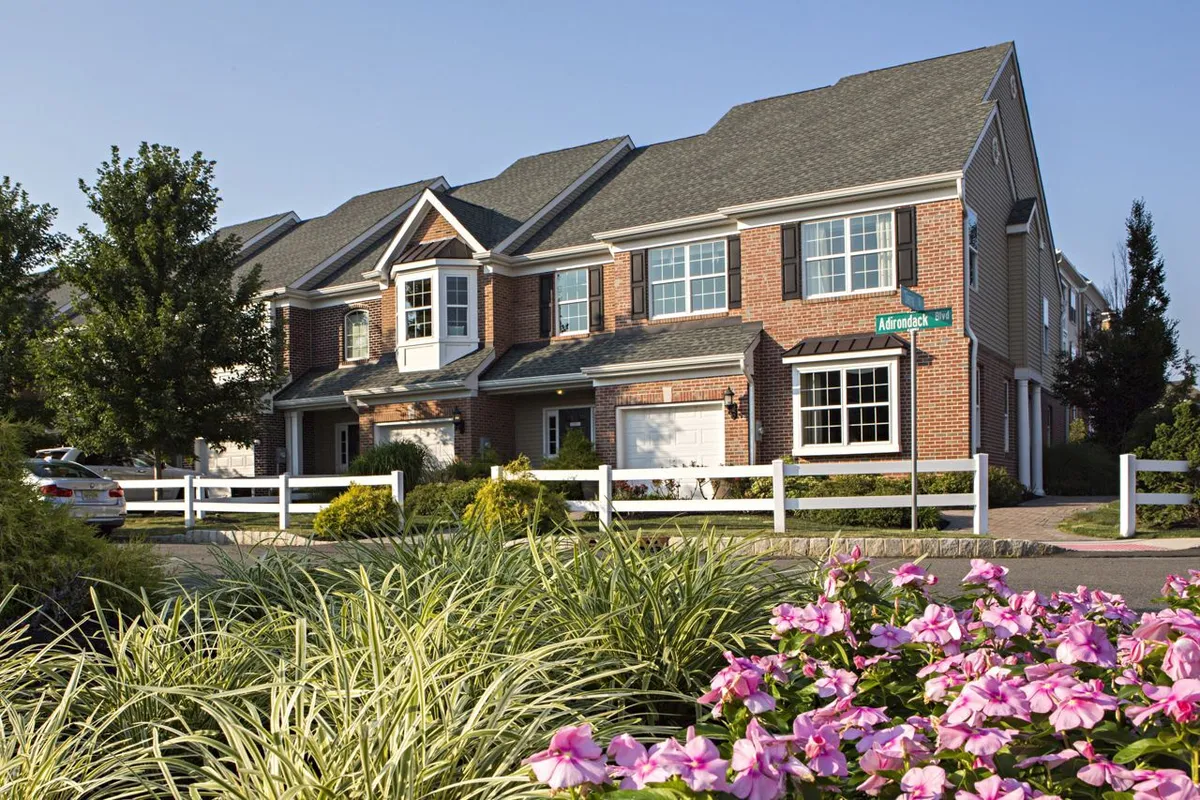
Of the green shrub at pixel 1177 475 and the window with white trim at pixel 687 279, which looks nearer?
the green shrub at pixel 1177 475

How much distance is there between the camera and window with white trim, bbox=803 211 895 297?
2022cm

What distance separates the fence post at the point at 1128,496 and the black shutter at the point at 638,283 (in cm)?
1245

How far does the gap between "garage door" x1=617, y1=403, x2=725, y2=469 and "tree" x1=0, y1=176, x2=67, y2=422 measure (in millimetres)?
16010

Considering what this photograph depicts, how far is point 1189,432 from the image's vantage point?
14.7m

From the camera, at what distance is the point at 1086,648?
8.95 feet

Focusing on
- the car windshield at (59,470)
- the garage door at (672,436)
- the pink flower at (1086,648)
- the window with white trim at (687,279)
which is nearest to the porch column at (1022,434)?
the garage door at (672,436)

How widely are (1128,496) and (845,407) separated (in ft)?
22.9

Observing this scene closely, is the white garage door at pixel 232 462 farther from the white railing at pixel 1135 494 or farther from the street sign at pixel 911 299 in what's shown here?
the white railing at pixel 1135 494

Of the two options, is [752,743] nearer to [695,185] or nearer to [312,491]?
[695,185]

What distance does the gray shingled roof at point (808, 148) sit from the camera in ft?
68.4

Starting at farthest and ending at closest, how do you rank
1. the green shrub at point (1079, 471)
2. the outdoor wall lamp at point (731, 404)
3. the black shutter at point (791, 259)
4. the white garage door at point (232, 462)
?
the white garage door at point (232, 462) < the green shrub at point (1079, 471) < the outdoor wall lamp at point (731, 404) < the black shutter at point (791, 259)

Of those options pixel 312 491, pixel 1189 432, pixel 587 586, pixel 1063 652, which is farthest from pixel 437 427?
pixel 1063 652

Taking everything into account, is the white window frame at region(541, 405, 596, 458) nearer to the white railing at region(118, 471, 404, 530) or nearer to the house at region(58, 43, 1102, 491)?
the house at region(58, 43, 1102, 491)

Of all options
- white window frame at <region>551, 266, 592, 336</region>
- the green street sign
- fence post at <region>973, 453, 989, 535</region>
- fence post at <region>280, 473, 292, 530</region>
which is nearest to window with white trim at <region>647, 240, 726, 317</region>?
white window frame at <region>551, 266, 592, 336</region>
